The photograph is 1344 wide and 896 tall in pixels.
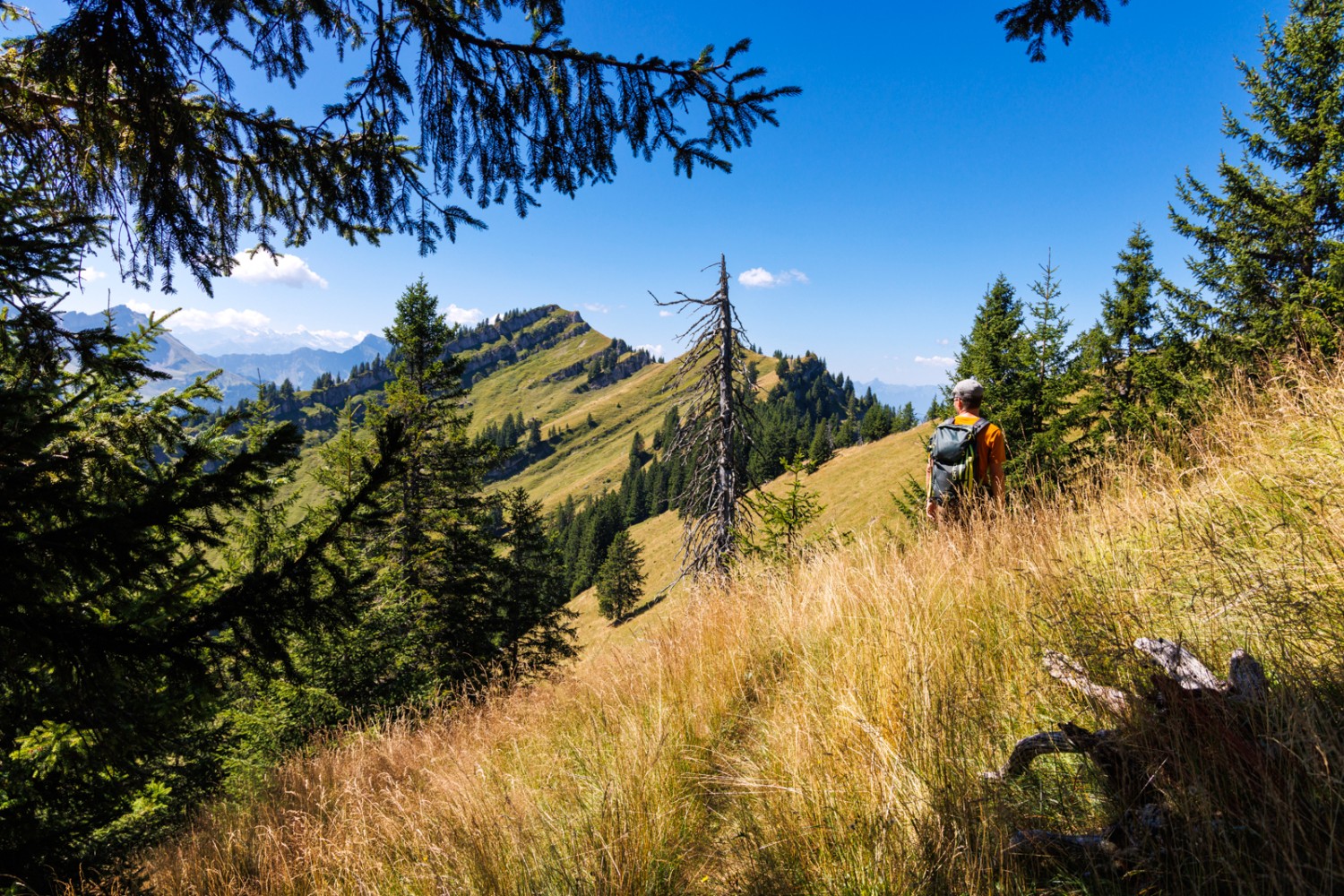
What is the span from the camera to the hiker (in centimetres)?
523

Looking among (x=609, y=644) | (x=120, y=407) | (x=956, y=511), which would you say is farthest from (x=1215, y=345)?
(x=120, y=407)

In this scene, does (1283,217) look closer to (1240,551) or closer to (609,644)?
(1240,551)

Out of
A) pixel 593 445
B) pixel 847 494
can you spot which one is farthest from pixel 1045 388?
pixel 593 445

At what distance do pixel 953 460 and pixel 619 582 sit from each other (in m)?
54.6

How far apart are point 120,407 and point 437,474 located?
1075 centimetres

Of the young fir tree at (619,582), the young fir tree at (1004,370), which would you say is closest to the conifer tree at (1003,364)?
the young fir tree at (1004,370)

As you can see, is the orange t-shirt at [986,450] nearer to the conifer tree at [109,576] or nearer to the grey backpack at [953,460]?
the grey backpack at [953,460]

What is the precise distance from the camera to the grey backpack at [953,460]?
526cm

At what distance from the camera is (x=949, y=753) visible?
196 cm

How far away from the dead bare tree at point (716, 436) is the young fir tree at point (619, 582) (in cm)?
4764

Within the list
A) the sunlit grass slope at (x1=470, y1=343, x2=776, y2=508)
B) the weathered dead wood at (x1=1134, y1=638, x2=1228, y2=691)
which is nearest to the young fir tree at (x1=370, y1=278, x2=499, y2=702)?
the weathered dead wood at (x1=1134, y1=638, x2=1228, y2=691)

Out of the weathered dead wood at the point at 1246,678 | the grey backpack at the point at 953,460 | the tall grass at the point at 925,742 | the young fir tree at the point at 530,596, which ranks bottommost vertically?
the young fir tree at the point at 530,596

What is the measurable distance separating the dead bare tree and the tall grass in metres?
6.07

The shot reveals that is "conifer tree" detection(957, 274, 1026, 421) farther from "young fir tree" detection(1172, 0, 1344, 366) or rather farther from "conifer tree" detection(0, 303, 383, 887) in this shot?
"conifer tree" detection(0, 303, 383, 887)
